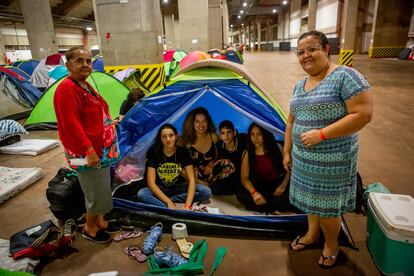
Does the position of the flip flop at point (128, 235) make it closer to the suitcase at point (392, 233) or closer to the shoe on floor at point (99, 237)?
the shoe on floor at point (99, 237)

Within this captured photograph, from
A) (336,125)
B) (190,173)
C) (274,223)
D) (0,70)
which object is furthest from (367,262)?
(0,70)

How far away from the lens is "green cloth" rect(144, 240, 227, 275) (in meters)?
2.10

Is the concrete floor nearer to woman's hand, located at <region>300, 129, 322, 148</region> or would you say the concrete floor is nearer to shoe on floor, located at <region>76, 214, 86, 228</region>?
shoe on floor, located at <region>76, 214, 86, 228</region>

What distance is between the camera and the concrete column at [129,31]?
7148 millimetres

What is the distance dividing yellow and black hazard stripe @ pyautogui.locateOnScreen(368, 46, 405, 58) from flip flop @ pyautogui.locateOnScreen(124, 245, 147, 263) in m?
21.8

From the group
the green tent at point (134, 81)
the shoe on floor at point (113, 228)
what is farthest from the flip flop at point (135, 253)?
the green tent at point (134, 81)

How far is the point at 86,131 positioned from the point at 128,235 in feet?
3.42

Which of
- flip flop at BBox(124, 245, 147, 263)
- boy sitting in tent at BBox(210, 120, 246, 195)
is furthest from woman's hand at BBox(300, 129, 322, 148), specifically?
flip flop at BBox(124, 245, 147, 263)

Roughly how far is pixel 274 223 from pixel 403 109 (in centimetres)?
562

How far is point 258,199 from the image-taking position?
9.18ft

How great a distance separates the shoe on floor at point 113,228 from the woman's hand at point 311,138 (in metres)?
1.85

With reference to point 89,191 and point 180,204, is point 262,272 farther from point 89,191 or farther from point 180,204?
point 89,191

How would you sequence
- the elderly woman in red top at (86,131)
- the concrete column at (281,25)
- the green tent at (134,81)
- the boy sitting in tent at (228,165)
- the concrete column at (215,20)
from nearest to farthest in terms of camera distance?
the elderly woman in red top at (86,131)
the boy sitting in tent at (228,165)
the green tent at (134,81)
the concrete column at (215,20)
the concrete column at (281,25)

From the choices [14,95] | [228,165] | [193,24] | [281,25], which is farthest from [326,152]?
[281,25]
